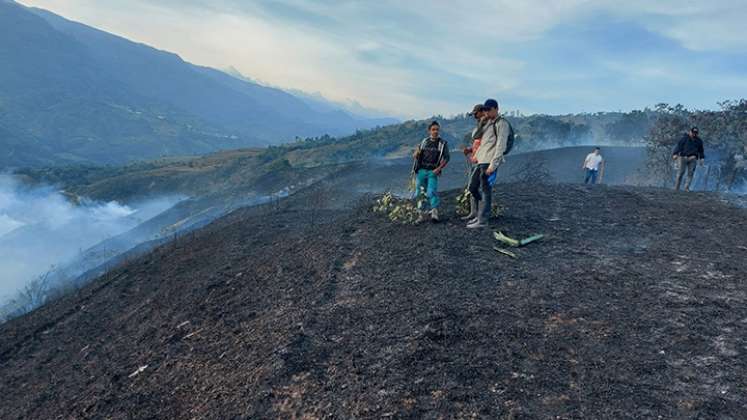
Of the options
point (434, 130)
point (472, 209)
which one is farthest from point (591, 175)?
point (434, 130)

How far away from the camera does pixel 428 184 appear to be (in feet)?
28.6

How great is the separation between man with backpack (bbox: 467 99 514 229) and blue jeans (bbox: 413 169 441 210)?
0.82 metres

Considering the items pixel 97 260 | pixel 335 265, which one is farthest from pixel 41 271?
pixel 335 265

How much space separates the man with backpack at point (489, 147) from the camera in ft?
24.1

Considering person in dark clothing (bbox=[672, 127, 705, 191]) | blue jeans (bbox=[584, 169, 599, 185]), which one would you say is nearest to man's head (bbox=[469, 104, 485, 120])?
person in dark clothing (bbox=[672, 127, 705, 191])

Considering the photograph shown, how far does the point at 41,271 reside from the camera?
4331 centimetres

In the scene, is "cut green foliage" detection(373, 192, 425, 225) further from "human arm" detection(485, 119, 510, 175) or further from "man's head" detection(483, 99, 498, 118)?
"man's head" detection(483, 99, 498, 118)

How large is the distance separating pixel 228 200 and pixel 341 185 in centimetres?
1515

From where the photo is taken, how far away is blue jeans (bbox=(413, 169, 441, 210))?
859 cm

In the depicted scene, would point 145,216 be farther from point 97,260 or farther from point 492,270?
point 492,270

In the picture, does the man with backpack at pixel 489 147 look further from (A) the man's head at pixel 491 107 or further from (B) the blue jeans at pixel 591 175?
(B) the blue jeans at pixel 591 175

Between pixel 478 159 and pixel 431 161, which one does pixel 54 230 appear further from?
pixel 478 159

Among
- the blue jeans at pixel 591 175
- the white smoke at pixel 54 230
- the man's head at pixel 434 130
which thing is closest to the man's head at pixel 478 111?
the man's head at pixel 434 130

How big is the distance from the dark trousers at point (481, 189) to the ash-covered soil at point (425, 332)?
42 centimetres
